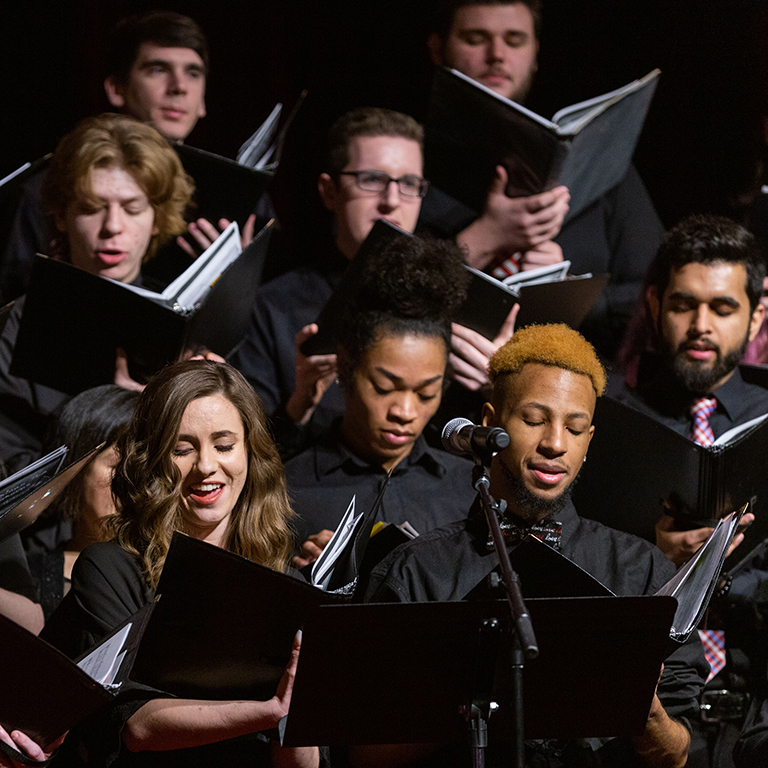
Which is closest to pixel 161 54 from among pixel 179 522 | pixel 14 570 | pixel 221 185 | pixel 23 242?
pixel 221 185

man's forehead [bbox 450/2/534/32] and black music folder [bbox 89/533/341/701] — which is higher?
man's forehead [bbox 450/2/534/32]

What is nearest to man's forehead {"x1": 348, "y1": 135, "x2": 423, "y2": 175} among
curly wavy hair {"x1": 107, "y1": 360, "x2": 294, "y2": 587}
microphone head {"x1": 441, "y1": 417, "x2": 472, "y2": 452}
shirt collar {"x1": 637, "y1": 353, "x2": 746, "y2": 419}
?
shirt collar {"x1": 637, "y1": 353, "x2": 746, "y2": 419}

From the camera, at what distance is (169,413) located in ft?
Answer: 8.21

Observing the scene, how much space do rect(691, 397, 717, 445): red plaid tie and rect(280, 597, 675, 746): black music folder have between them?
146cm

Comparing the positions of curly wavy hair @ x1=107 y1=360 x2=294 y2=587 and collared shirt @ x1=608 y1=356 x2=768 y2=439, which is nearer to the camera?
curly wavy hair @ x1=107 y1=360 x2=294 y2=587

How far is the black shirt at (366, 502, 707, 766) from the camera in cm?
245

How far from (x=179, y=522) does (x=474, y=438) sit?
0.82 metres

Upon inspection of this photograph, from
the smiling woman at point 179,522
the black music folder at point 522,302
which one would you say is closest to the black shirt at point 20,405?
the smiling woman at point 179,522

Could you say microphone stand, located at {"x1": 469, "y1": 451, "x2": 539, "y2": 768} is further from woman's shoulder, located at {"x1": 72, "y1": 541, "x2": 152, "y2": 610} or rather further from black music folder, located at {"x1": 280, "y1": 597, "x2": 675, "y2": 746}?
woman's shoulder, located at {"x1": 72, "y1": 541, "x2": 152, "y2": 610}

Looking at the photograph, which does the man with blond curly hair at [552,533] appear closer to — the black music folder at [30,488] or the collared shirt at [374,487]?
the collared shirt at [374,487]

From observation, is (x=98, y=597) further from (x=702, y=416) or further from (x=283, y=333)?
(x=702, y=416)

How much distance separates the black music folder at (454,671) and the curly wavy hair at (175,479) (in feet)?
1.82

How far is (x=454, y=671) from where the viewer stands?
2016 mm

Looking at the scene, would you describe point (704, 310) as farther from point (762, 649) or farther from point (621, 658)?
point (621, 658)
